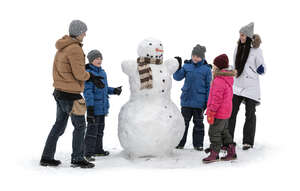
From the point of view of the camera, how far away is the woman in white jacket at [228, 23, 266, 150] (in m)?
8.52

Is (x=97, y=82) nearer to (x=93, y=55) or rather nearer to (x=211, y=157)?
(x=93, y=55)


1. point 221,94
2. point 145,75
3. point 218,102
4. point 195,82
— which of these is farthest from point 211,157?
point 145,75

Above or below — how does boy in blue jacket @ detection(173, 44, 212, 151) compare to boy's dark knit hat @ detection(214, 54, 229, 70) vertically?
below

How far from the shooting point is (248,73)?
338 inches

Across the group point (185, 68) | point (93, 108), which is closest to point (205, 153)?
point (185, 68)

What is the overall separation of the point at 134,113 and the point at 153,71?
2.45 feet

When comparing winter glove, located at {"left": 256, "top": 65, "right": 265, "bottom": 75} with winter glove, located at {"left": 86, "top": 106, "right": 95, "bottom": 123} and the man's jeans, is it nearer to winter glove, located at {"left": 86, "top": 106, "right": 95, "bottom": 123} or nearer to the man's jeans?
winter glove, located at {"left": 86, "top": 106, "right": 95, "bottom": 123}

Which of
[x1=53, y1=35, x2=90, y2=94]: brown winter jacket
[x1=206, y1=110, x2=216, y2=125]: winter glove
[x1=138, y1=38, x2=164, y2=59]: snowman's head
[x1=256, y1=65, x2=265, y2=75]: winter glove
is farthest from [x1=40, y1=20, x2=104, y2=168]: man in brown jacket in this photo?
[x1=256, y1=65, x2=265, y2=75]: winter glove

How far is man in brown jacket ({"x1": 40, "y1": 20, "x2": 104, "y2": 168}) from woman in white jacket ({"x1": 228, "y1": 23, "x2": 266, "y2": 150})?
2686mm

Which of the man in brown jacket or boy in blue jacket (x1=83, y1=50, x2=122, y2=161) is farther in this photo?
boy in blue jacket (x1=83, y1=50, x2=122, y2=161)

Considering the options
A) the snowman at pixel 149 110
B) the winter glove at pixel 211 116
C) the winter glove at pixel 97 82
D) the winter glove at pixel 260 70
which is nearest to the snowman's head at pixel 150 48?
the snowman at pixel 149 110

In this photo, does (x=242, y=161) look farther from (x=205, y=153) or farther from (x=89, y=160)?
(x=89, y=160)

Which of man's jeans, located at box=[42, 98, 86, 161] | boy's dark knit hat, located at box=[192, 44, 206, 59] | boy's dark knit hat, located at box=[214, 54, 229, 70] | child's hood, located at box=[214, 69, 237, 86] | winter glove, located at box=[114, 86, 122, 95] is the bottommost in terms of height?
man's jeans, located at box=[42, 98, 86, 161]

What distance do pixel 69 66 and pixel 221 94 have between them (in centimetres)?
232
